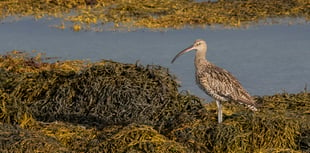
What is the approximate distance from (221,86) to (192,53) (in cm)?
413

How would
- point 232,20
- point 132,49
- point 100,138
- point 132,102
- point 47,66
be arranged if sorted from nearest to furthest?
1. point 100,138
2. point 132,102
3. point 47,66
4. point 132,49
5. point 232,20

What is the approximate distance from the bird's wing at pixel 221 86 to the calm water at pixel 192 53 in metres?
1.53

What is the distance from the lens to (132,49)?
41.8 feet

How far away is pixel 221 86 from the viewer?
866cm

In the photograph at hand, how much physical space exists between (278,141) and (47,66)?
15.3 ft

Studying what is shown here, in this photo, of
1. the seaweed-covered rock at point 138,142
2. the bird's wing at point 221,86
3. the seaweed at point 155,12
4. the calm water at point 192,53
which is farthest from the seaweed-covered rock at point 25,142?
the seaweed at point 155,12

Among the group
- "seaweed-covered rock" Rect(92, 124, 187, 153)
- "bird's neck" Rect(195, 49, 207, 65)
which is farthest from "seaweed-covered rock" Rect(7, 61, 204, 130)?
"seaweed-covered rock" Rect(92, 124, 187, 153)

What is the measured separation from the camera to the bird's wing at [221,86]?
868cm

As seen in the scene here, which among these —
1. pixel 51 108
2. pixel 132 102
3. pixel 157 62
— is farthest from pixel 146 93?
pixel 157 62

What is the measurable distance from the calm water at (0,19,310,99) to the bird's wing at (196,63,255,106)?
153cm

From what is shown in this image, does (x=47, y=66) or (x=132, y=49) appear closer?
(x=47, y=66)

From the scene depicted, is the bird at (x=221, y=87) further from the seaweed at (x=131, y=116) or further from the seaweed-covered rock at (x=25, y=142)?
the seaweed-covered rock at (x=25, y=142)

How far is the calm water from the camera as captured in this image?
1114 cm

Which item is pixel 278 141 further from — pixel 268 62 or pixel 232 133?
pixel 268 62
